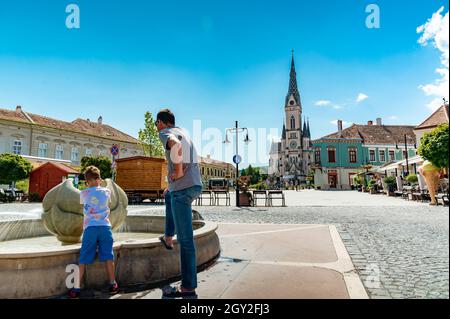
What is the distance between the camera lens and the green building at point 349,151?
2142 inches

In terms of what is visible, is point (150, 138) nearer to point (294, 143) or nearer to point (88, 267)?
point (88, 267)

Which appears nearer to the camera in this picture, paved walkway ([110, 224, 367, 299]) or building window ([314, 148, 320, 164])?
paved walkway ([110, 224, 367, 299])

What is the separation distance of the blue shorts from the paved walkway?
1.51 ft

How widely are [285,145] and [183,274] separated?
94777 millimetres

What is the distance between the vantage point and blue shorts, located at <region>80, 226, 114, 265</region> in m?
3.03

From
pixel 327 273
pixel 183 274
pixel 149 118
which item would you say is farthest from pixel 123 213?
pixel 149 118

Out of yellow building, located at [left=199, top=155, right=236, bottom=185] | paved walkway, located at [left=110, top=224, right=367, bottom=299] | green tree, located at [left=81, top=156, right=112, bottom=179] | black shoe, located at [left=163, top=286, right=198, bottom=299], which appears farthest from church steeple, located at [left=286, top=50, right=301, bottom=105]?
black shoe, located at [left=163, top=286, right=198, bottom=299]

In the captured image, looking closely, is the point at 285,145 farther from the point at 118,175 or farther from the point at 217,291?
the point at 217,291

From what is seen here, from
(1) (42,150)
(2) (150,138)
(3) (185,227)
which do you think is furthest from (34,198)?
(3) (185,227)

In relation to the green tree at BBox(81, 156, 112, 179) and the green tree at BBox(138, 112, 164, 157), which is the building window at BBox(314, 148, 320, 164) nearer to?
the green tree at BBox(138, 112, 164, 157)

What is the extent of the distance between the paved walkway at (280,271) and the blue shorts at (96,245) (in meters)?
0.46

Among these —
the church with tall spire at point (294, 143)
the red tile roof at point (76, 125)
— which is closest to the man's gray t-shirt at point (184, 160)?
the red tile roof at point (76, 125)

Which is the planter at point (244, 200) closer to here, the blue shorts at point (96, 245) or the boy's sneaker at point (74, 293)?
the blue shorts at point (96, 245)

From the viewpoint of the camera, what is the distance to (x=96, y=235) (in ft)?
10.2
